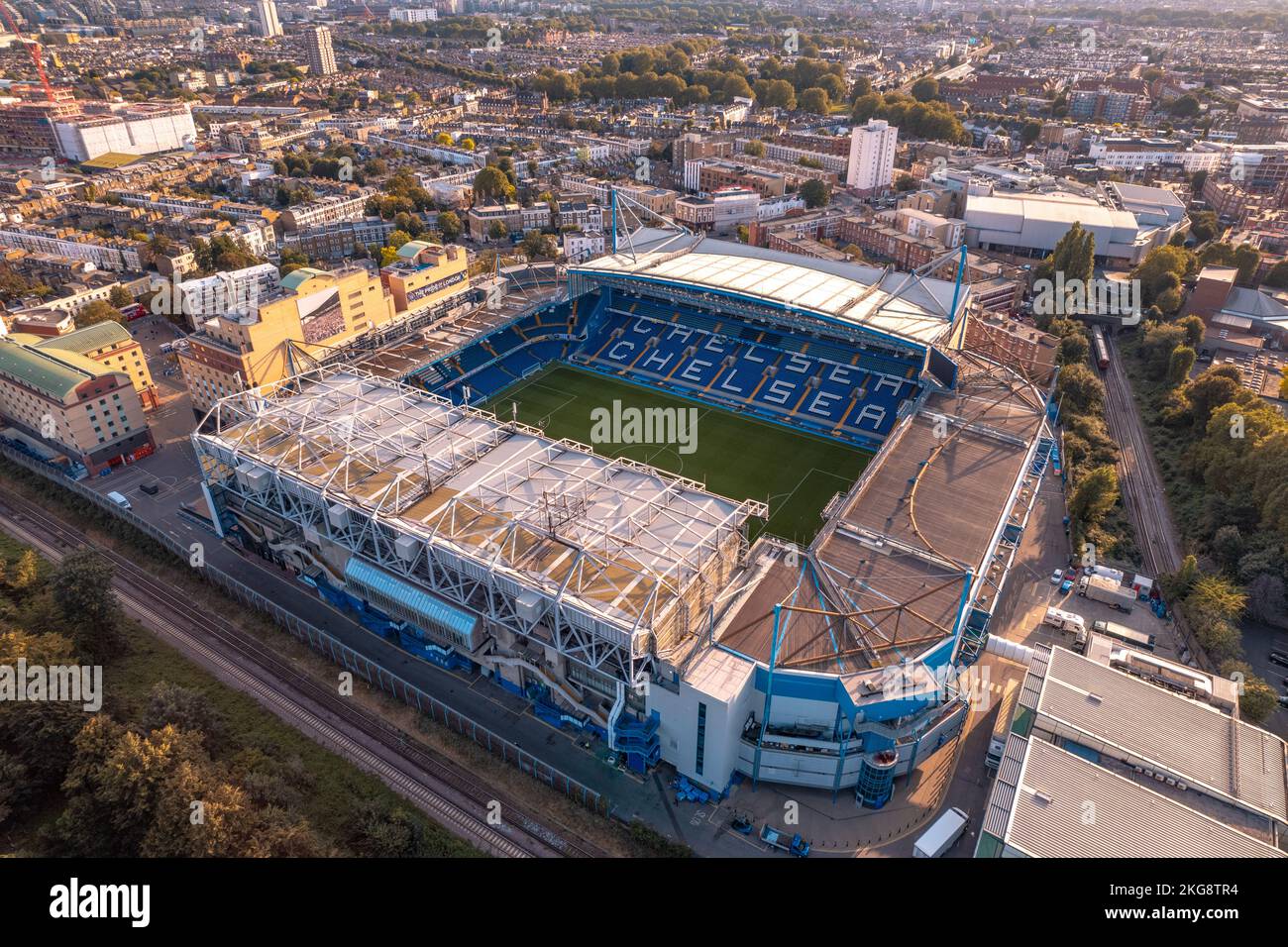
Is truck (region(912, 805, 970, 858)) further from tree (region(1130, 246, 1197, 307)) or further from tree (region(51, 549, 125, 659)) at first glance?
tree (region(1130, 246, 1197, 307))

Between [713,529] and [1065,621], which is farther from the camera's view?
[1065,621]

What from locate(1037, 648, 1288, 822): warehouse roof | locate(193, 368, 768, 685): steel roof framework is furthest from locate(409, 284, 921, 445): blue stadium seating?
locate(1037, 648, 1288, 822): warehouse roof

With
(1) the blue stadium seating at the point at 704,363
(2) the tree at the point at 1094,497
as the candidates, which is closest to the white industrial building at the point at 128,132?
(1) the blue stadium seating at the point at 704,363

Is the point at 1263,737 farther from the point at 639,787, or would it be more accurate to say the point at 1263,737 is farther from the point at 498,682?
the point at 498,682

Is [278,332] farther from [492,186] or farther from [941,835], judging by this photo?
[492,186]

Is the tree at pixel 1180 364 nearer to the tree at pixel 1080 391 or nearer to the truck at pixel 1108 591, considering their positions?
the tree at pixel 1080 391

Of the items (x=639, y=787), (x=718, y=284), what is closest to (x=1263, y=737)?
(x=639, y=787)

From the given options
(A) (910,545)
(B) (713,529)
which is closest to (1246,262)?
(A) (910,545)
